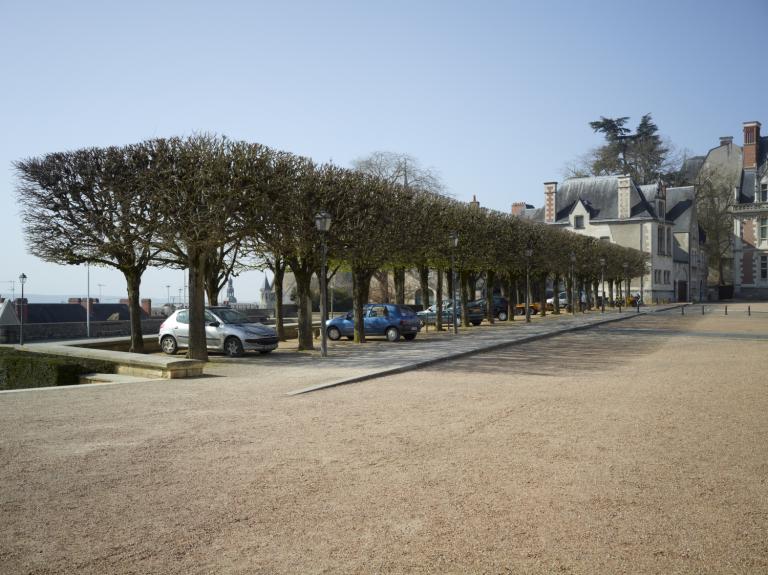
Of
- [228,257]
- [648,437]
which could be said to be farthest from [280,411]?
[228,257]

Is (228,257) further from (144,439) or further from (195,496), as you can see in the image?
(195,496)

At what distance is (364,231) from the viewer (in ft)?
88.9

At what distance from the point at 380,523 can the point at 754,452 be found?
4817 mm

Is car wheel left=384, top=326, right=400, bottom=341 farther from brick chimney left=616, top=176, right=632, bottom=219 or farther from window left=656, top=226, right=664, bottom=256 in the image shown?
window left=656, top=226, right=664, bottom=256

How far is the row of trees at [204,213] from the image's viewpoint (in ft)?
69.2

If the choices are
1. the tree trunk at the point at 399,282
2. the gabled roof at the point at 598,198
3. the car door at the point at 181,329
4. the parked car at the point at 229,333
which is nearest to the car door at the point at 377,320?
the tree trunk at the point at 399,282

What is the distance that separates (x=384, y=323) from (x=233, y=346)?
8.69 metres

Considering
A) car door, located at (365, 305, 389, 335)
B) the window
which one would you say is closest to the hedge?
car door, located at (365, 305, 389, 335)

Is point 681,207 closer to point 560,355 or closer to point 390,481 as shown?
point 560,355

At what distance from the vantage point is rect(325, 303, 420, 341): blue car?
28.8 meters

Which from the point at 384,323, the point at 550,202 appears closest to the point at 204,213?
the point at 384,323

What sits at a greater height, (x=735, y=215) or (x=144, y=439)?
(x=735, y=215)

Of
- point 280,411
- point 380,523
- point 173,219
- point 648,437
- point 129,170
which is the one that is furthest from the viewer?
point 129,170

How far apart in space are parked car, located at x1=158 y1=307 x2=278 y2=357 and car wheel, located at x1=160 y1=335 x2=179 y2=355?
41 mm
